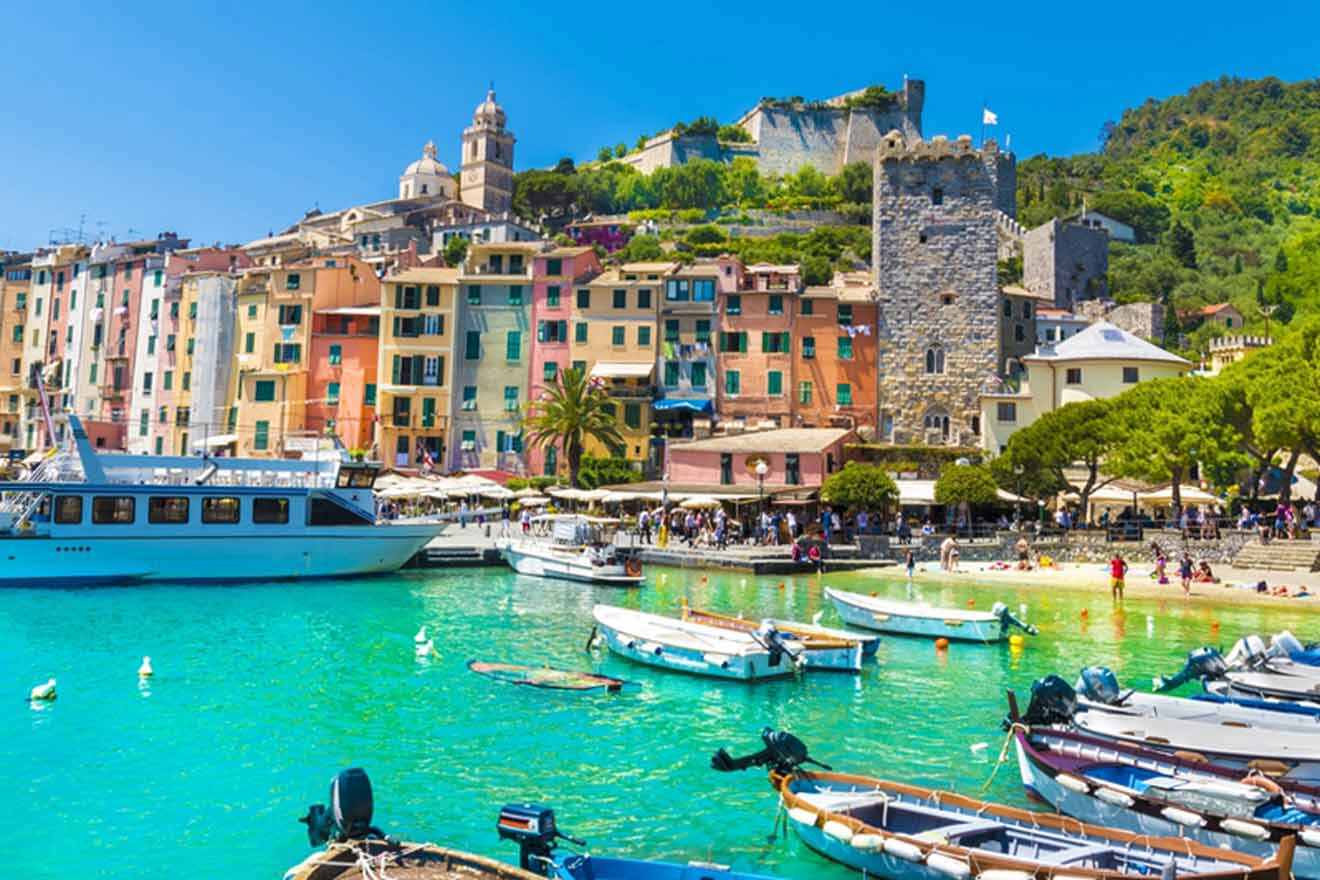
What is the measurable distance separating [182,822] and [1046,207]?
119 metres

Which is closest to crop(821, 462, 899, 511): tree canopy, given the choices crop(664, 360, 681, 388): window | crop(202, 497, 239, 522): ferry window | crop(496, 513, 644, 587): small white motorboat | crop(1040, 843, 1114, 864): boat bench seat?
crop(496, 513, 644, 587): small white motorboat

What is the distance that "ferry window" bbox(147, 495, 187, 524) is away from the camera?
33344mm

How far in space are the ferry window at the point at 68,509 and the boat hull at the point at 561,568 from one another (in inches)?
555

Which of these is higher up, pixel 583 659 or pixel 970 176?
pixel 970 176

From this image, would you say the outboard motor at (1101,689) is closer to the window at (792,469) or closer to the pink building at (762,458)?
the pink building at (762,458)

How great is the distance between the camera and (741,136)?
403ft

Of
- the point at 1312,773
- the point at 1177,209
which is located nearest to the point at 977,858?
the point at 1312,773

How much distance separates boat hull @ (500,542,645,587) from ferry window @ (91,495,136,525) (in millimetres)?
12663

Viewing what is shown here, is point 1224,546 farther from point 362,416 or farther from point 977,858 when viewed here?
point 362,416

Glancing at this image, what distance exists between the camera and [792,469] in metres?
48.1

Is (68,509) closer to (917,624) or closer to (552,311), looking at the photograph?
(917,624)

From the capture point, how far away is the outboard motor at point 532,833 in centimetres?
958

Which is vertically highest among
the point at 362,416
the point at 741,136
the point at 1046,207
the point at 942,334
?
the point at 741,136

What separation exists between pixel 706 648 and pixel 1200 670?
866cm
